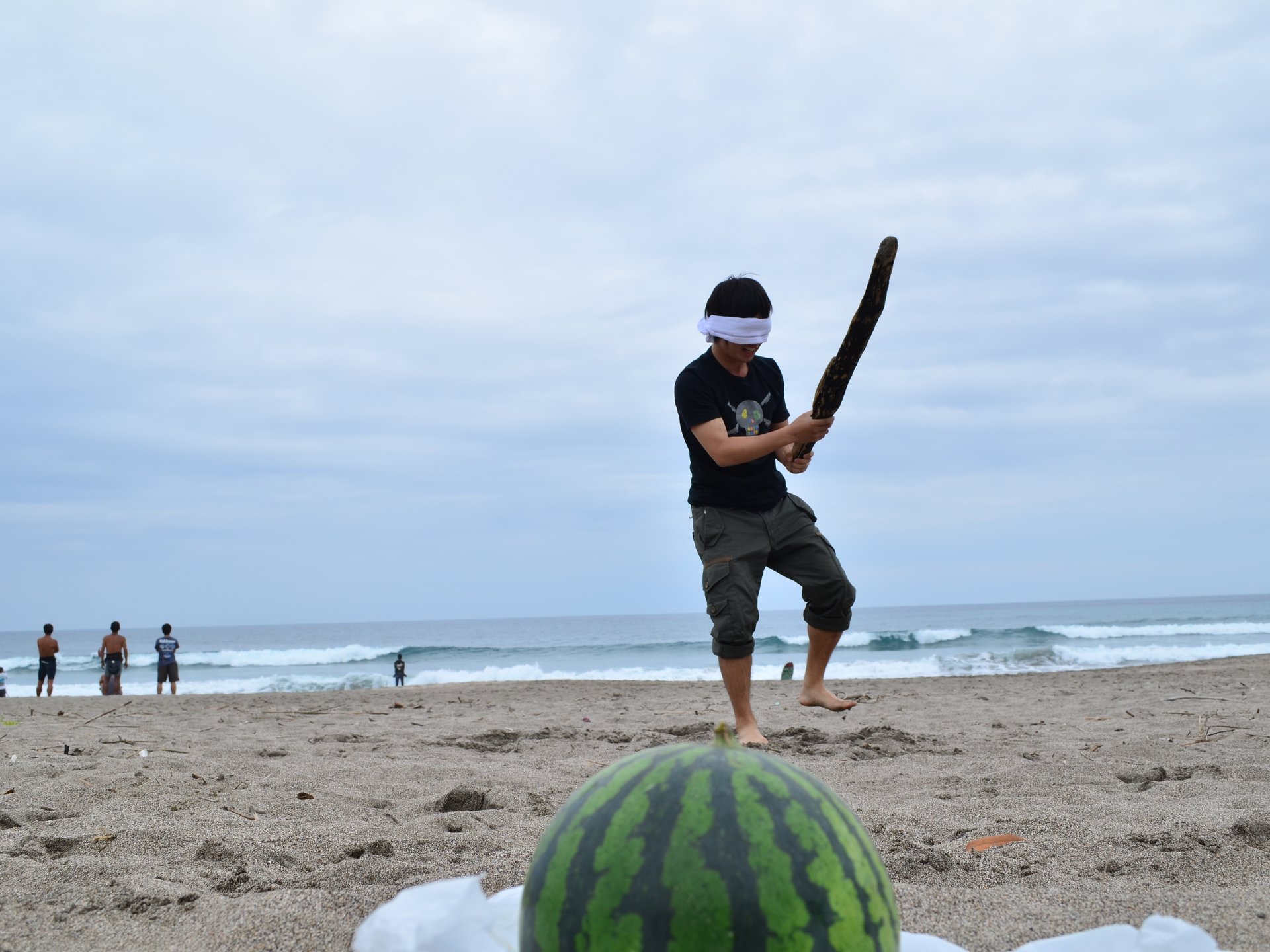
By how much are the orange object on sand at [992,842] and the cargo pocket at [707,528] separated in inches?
76.5

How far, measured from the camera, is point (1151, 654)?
22297mm

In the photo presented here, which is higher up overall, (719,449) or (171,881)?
(719,449)

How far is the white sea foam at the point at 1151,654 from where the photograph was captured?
19.7m

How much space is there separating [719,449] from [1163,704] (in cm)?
452

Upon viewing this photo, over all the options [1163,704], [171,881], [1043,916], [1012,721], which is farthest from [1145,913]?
[1163,704]

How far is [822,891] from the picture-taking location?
1.02m

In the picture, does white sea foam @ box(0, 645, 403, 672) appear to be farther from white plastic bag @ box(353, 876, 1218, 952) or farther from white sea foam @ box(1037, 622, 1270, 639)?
white plastic bag @ box(353, 876, 1218, 952)

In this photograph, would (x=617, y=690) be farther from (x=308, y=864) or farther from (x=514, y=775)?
(x=308, y=864)

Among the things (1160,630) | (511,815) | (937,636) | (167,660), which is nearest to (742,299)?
(511,815)

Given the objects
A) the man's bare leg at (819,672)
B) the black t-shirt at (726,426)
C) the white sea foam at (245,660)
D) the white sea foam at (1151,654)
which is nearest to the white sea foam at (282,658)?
the white sea foam at (245,660)

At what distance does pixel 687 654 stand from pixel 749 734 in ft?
88.6

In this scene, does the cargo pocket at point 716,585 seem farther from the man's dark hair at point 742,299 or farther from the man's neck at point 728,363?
the man's dark hair at point 742,299

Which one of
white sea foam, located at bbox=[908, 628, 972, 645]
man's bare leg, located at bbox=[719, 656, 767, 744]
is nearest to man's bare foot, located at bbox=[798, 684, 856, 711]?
man's bare leg, located at bbox=[719, 656, 767, 744]

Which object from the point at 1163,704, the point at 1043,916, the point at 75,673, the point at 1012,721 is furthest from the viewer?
the point at 75,673
